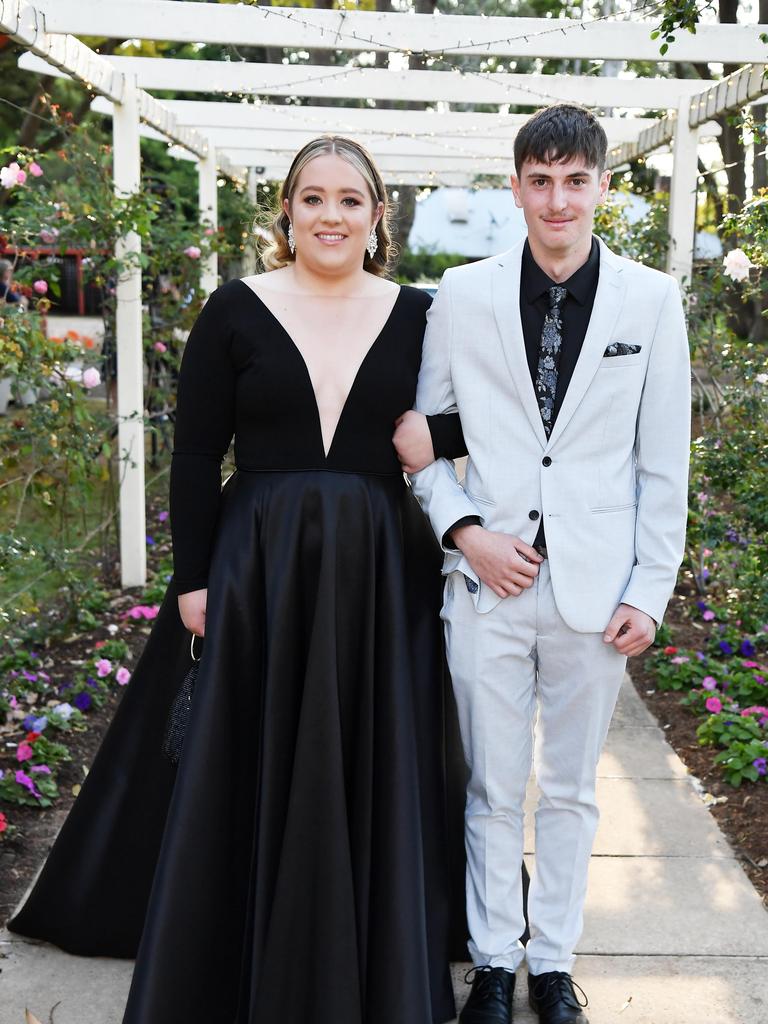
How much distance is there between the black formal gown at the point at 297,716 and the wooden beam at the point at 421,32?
2.98m

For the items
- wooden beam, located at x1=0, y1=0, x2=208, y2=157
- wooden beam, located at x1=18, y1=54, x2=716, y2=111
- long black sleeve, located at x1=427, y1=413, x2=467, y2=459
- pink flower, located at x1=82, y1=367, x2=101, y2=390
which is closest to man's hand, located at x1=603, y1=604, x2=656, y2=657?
long black sleeve, located at x1=427, y1=413, x2=467, y2=459

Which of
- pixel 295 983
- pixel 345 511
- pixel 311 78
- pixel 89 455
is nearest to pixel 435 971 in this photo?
pixel 295 983

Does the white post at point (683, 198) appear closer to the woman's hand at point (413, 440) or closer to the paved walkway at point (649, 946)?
the paved walkway at point (649, 946)

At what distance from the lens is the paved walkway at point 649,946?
296 cm

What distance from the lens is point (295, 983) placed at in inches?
102

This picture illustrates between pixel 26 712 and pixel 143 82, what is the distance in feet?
12.4

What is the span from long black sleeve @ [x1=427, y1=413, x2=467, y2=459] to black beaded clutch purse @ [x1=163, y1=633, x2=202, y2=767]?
77 cm

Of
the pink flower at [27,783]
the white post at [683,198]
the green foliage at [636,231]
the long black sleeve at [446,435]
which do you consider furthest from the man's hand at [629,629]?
the green foliage at [636,231]

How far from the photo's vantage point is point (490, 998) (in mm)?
2816

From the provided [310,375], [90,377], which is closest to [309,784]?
[310,375]

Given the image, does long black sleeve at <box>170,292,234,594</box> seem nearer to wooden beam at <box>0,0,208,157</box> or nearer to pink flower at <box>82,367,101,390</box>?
wooden beam at <box>0,0,208,157</box>

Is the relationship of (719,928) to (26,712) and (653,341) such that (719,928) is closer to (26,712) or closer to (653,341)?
(653,341)

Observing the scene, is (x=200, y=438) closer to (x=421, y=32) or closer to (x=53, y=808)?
(x=53, y=808)

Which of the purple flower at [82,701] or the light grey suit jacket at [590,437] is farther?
the purple flower at [82,701]
